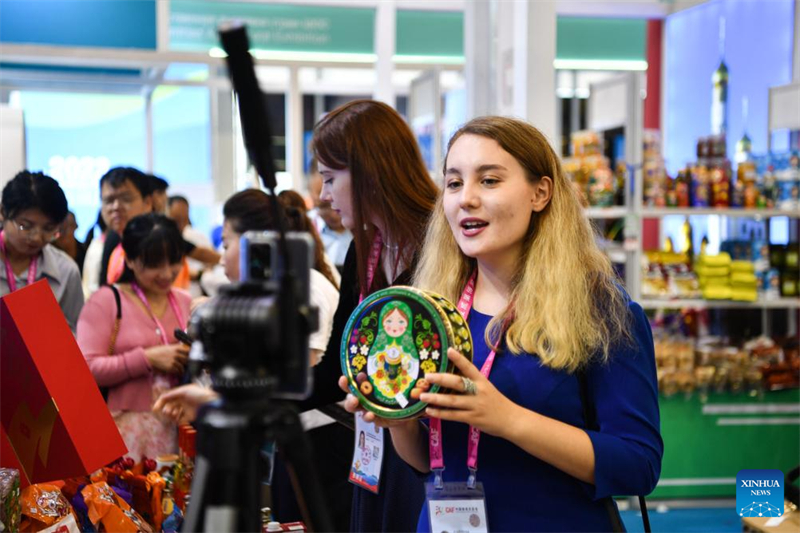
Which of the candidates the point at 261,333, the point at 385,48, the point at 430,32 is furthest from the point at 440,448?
the point at 430,32

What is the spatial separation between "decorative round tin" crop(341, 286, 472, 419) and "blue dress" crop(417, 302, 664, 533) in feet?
0.48

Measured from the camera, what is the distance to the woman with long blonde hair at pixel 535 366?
4.82ft

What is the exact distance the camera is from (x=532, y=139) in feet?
5.47

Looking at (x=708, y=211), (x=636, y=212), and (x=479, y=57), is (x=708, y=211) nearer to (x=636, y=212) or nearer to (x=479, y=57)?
(x=636, y=212)

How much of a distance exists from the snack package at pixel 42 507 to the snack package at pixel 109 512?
0.06 m

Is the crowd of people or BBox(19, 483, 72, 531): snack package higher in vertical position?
the crowd of people

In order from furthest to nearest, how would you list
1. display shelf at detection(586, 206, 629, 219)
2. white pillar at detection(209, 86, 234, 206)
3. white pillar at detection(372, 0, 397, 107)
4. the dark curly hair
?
white pillar at detection(209, 86, 234, 206) < white pillar at detection(372, 0, 397, 107) < display shelf at detection(586, 206, 629, 219) < the dark curly hair

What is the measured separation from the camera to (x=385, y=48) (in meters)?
7.96

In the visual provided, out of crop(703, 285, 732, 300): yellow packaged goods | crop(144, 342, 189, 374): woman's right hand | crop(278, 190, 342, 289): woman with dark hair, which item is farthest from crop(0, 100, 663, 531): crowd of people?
crop(703, 285, 732, 300): yellow packaged goods

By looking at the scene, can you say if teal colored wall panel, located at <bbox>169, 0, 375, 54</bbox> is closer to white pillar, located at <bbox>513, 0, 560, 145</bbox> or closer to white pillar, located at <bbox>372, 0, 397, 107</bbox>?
white pillar, located at <bbox>372, 0, 397, 107</bbox>

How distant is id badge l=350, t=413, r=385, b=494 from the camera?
6.90ft

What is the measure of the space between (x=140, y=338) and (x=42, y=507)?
4.77 ft

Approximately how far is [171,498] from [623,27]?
7.94m

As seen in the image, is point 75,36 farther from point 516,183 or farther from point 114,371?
point 516,183
